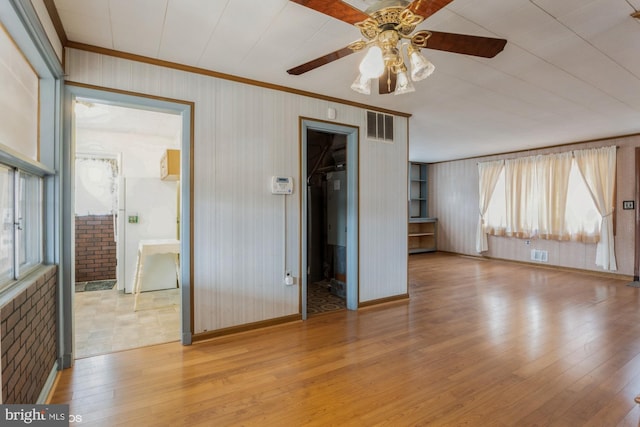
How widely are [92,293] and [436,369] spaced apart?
4609 mm

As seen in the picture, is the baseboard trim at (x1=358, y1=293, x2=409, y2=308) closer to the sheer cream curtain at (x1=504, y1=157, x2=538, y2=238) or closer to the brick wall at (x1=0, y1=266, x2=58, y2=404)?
the brick wall at (x1=0, y1=266, x2=58, y2=404)

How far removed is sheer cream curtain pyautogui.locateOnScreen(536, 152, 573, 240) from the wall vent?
353 millimetres

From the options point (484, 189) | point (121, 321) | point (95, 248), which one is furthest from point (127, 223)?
point (484, 189)

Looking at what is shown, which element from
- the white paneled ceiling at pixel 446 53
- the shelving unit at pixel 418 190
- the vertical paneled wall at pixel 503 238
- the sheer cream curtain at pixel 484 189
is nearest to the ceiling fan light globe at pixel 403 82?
the white paneled ceiling at pixel 446 53

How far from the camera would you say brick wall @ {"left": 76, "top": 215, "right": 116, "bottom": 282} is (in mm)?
5211

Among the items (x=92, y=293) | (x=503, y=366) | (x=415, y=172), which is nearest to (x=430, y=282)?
(x=503, y=366)

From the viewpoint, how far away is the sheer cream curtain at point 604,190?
5.50 meters

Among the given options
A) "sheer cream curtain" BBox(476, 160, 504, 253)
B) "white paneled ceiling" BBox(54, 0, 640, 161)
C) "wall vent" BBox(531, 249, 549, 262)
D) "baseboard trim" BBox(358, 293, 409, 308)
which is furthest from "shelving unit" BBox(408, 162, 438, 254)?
"white paneled ceiling" BBox(54, 0, 640, 161)

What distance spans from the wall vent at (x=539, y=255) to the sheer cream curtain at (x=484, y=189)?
101 centimetres

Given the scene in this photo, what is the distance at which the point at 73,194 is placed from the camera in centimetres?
249

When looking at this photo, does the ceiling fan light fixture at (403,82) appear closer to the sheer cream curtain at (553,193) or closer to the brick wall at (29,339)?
the brick wall at (29,339)

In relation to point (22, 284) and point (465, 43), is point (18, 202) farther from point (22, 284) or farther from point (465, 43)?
point (465, 43)

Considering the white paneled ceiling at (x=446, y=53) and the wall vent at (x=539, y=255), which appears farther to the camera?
the wall vent at (x=539, y=255)
